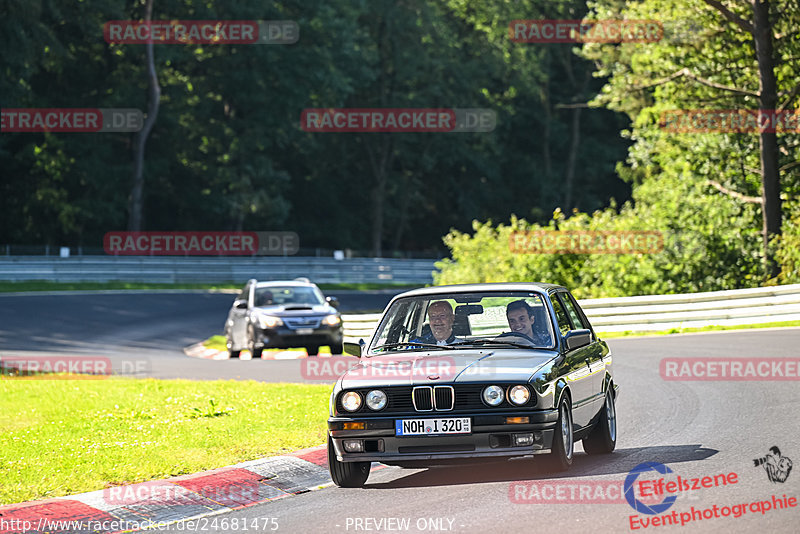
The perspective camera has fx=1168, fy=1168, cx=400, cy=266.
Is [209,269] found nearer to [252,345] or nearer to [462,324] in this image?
[252,345]

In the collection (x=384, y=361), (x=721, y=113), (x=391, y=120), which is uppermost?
(x=391, y=120)

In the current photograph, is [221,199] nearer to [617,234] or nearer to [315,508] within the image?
[617,234]

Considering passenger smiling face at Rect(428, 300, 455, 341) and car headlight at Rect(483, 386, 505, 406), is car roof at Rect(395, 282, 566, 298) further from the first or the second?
car headlight at Rect(483, 386, 505, 406)

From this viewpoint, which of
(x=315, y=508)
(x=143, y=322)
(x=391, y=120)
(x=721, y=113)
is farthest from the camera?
(x=391, y=120)

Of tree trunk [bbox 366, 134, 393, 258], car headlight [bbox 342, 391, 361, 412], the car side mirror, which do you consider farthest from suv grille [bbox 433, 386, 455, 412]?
tree trunk [bbox 366, 134, 393, 258]

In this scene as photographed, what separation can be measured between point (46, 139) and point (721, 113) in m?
36.1

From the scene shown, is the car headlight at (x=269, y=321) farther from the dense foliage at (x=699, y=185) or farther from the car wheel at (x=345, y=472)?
the car wheel at (x=345, y=472)

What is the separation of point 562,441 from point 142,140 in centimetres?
5123

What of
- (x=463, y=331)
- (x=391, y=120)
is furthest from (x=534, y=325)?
(x=391, y=120)

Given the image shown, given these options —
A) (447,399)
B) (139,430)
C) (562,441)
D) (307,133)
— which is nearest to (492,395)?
(447,399)

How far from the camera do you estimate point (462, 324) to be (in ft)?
31.7

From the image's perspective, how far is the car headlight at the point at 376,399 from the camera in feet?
27.8

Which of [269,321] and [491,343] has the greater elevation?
[491,343]

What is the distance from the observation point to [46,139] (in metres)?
56.5
